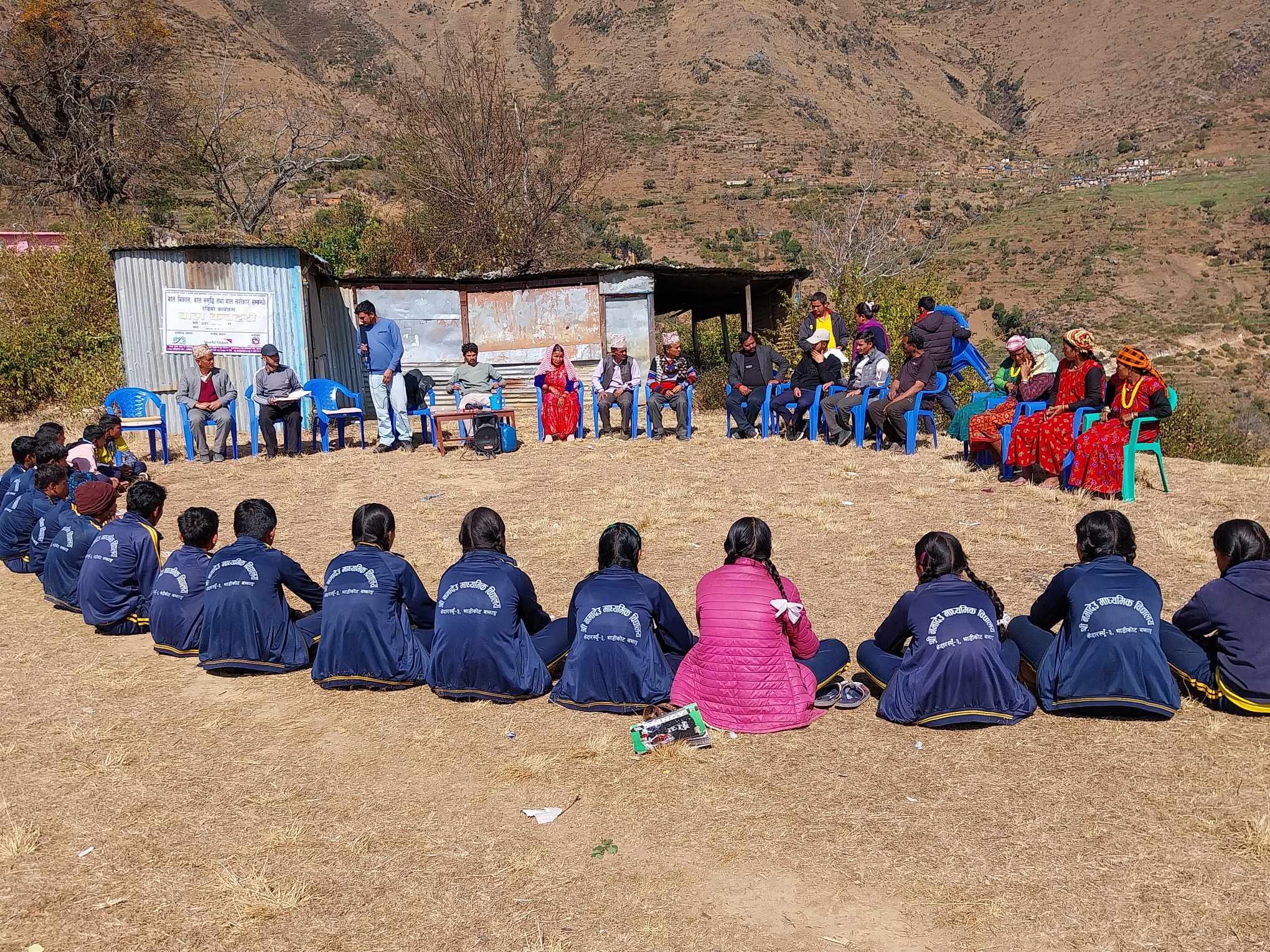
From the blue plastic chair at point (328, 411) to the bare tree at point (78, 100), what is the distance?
54.3ft

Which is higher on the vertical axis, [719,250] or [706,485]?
[719,250]

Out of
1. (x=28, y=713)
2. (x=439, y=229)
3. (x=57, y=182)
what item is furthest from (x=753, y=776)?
(x=57, y=182)

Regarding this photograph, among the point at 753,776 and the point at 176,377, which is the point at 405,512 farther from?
the point at 176,377

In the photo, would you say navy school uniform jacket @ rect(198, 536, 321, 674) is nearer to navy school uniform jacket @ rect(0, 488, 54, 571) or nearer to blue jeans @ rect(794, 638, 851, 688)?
blue jeans @ rect(794, 638, 851, 688)

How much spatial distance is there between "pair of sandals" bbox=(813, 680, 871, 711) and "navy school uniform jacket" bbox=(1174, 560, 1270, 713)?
1.47 meters

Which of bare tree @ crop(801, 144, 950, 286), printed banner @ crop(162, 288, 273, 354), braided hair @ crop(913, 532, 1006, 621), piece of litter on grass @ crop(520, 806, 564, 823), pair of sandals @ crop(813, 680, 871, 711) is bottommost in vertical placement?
piece of litter on grass @ crop(520, 806, 564, 823)

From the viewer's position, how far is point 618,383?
12.7 metres

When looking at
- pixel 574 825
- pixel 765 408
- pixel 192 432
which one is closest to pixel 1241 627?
pixel 574 825

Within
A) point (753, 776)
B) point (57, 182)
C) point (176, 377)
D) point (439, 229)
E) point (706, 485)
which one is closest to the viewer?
point (753, 776)

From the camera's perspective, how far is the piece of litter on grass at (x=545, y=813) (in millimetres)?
3840

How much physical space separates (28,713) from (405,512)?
4.38 m

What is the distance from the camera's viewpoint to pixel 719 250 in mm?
45219

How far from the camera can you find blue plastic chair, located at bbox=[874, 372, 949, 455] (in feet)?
35.6

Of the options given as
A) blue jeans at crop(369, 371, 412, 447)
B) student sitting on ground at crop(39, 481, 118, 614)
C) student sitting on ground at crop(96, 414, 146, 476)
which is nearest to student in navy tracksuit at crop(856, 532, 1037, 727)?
student sitting on ground at crop(39, 481, 118, 614)
